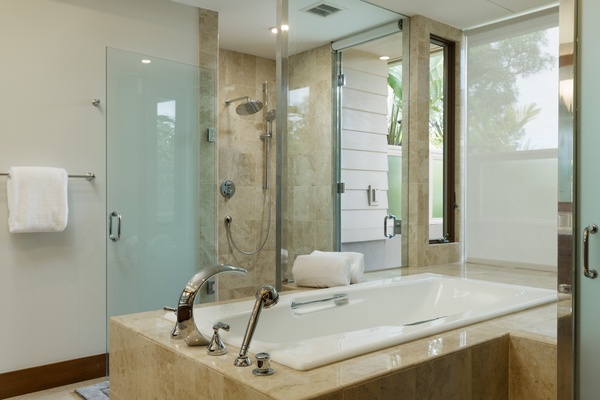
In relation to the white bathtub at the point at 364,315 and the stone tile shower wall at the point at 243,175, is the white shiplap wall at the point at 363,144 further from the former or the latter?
the stone tile shower wall at the point at 243,175

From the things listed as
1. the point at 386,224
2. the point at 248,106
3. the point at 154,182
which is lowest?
the point at 386,224

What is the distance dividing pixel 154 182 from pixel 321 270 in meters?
1.17

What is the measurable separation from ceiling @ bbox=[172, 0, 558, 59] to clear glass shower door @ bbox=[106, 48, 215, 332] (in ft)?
2.17

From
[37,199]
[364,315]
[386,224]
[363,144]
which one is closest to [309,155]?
[363,144]

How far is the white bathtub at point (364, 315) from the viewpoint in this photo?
1603 mm

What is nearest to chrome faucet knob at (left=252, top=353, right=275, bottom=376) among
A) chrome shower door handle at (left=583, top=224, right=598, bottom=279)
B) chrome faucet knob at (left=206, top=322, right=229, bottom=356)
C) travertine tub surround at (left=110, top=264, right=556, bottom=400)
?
travertine tub surround at (left=110, top=264, right=556, bottom=400)

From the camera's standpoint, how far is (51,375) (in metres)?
2.94

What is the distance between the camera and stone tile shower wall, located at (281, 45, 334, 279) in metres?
3.09

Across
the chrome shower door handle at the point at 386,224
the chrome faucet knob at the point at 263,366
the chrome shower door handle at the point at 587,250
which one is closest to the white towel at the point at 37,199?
the chrome faucet knob at the point at 263,366

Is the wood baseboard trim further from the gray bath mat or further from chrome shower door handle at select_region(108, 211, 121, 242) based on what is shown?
chrome shower door handle at select_region(108, 211, 121, 242)

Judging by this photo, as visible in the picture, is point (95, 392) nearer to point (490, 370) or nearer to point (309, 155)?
point (309, 155)

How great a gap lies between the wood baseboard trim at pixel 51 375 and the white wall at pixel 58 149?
1.6 inches

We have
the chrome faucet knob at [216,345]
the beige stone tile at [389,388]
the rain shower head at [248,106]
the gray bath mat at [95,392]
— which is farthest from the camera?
the rain shower head at [248,106]

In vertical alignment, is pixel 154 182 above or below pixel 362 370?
above
